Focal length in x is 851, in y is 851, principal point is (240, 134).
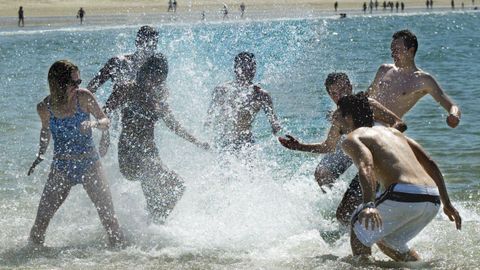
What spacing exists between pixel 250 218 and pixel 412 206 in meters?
2.55

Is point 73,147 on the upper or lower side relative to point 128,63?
lower

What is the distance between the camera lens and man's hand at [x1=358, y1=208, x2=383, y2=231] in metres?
5.56

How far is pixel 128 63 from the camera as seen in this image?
8.45 metres

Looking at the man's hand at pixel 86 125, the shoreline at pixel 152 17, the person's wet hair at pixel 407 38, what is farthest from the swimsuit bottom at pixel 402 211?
the shoreline at pixel 152 17

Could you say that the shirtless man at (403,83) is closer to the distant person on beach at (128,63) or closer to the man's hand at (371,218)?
the distant person on beach at (128,63)

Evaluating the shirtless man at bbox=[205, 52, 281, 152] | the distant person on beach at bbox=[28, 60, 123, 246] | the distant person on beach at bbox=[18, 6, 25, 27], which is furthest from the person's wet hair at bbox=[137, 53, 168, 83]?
the distant person on beach at bbox=[18, 6, 25, 27]

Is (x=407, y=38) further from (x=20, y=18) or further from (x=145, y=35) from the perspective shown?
(x=20, y=18)

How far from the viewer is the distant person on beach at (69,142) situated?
6840 mm

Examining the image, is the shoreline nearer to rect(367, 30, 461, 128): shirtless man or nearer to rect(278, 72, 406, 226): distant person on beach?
rect(367, 30, 461, 128): shirtless man

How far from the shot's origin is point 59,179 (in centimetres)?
709

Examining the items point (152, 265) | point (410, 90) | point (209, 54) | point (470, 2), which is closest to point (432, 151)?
point (410, 90)

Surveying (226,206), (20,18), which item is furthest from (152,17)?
(226,206)

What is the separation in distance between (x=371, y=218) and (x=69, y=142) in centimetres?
273

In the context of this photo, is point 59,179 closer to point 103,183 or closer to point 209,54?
point 103,183
